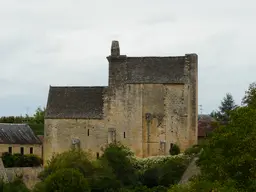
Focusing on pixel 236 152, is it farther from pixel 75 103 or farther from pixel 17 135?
pixel 17 135

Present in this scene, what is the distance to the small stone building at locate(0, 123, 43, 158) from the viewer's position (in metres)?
75.6

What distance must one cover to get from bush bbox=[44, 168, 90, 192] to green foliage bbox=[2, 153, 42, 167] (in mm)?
16981

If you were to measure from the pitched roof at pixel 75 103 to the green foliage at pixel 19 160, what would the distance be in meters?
4.90

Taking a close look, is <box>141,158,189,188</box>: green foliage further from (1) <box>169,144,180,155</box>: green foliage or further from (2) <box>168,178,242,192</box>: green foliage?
(2) <box>168,178,242,192</box>: green foliage

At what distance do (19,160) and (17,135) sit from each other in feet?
19.0

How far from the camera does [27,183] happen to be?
66000mm

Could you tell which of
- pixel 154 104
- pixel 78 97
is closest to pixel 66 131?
pixel 78 97

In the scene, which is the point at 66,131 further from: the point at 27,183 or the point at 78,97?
the point at 27,183

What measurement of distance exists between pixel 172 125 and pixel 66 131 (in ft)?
31.2

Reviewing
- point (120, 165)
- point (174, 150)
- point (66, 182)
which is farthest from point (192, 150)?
point (66, 182)

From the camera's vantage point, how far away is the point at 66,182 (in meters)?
54.0

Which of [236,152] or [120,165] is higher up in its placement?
[236,152]

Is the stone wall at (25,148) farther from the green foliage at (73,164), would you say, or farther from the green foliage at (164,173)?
the green foliage at (164,173)

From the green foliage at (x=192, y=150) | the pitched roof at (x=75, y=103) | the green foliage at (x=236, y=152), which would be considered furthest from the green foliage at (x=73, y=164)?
the green foliage at (x=236, y=152)
